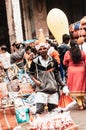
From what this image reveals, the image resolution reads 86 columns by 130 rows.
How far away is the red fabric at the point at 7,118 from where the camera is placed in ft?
29.9

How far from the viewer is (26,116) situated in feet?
32.7

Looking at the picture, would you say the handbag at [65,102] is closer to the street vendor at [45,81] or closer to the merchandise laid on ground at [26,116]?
the street vendor at [45,81]

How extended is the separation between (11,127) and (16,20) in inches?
437

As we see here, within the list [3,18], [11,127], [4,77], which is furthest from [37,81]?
[3,18]

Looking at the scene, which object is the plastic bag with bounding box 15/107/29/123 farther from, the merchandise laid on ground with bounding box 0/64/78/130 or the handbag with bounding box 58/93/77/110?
the handbag with bounding box 58/93/77/110

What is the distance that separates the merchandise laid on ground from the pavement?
1.74ft

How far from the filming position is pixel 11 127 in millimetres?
9148

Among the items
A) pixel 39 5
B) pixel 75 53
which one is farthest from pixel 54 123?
pixel 39 5

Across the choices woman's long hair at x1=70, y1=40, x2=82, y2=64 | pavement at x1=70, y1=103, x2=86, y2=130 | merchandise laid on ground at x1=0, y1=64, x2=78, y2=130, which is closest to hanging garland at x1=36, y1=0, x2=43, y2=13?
merchandise laid on ground at x1=0, y1=64, x2=78, y2=130

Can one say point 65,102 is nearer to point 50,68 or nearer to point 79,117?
point 50,68

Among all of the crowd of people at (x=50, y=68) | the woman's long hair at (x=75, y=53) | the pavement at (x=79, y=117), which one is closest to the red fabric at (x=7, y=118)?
the crowd of people at (x=50, y=68)

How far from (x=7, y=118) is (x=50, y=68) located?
4.79 ft

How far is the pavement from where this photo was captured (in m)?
9.80

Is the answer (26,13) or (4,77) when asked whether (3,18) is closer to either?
(26,13)
